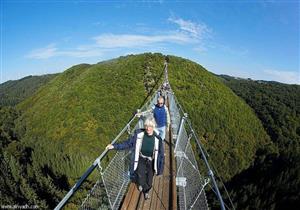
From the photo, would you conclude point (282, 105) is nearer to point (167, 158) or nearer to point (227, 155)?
point (227, 155)

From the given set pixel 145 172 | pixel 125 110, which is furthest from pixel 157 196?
pixel 125 110

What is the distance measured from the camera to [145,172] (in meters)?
3.85

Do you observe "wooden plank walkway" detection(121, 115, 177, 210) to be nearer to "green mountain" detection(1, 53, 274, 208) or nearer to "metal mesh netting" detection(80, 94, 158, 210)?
"metal mesh netting" detection(80, 94, 158, 210)

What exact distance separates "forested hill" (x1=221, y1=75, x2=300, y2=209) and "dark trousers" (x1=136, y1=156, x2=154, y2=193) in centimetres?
3257

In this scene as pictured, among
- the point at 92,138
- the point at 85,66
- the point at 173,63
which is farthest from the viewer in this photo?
the point at 85,66

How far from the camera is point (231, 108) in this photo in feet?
195

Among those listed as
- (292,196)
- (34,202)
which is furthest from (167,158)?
(292,196)

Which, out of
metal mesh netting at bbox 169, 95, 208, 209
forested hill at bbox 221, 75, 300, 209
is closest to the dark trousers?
metal mesh netting at bbox 169, 95, 208, 209

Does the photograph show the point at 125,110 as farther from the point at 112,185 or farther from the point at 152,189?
the point at 112,185

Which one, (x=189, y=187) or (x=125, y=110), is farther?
(x=125, y=110)

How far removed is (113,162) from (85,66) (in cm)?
7063

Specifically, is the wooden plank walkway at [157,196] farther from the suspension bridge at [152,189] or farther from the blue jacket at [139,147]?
the blue jacket at [139,147]

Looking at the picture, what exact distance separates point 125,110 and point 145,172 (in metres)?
49.3

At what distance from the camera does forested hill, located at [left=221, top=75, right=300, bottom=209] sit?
35.1 m
